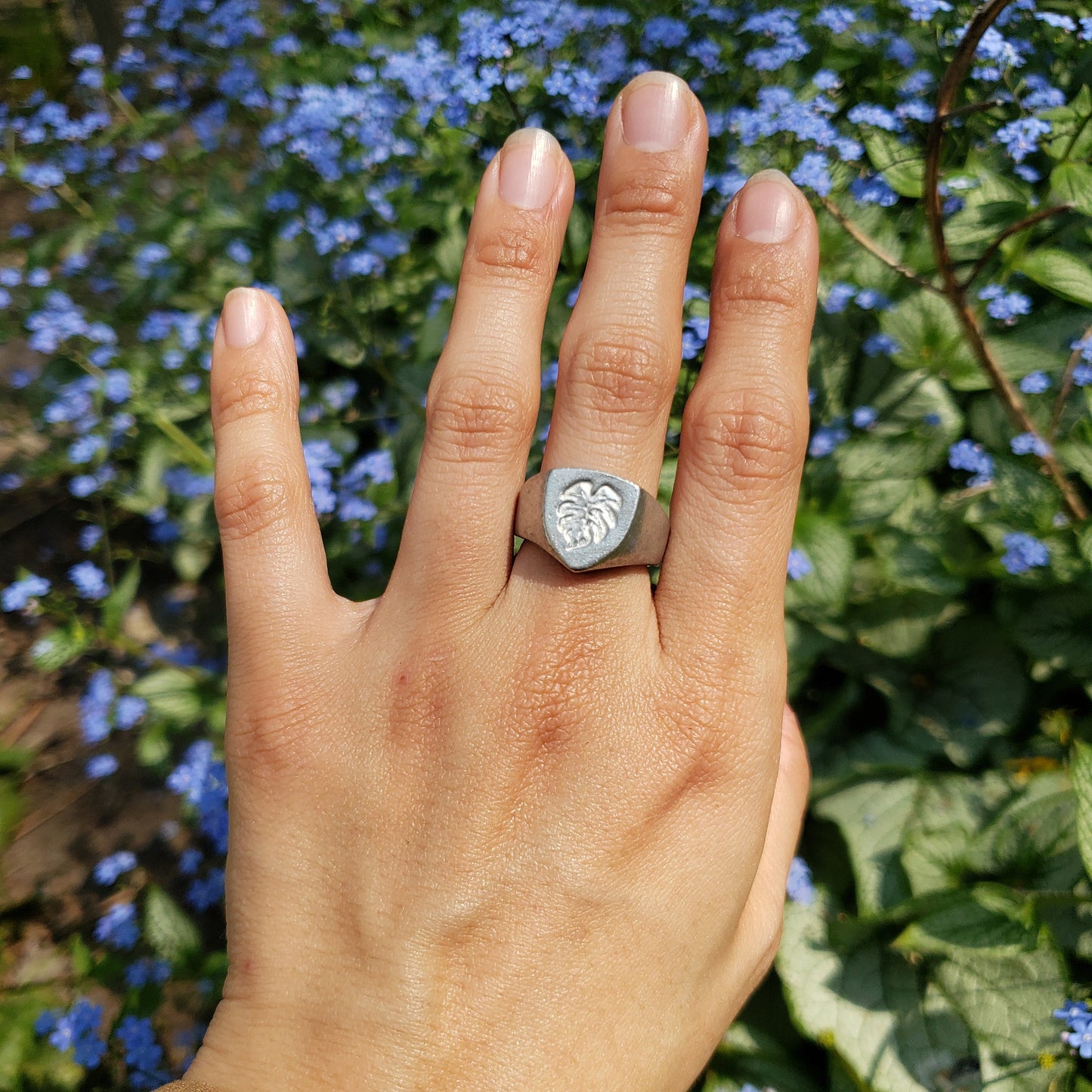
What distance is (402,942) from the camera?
174cm

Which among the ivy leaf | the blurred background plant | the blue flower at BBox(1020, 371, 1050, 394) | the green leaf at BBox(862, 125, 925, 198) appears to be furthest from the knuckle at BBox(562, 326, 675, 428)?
the ivy leaf

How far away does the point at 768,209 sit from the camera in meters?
1.87

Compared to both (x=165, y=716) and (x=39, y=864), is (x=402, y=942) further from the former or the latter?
Result: (x=39, y=864)

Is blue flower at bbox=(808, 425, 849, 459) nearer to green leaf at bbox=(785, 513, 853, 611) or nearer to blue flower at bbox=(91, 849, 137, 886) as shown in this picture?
green leaf at bbox=(785, 513, 853, 611)

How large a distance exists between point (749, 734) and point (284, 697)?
107cm

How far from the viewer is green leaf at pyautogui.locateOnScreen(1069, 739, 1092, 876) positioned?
2.05 m

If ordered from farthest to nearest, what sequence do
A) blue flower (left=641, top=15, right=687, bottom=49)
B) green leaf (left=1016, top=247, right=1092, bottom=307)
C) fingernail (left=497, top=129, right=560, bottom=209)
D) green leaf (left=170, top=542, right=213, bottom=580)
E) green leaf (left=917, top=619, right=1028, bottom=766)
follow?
green leaf (left=170, top=542, right=213, bottom=580) → green leaf (left=917, top=619, right=1028, bottom=766) → blue flower (left=641, top=15, right=687, bottom=49) → green leaf (left=1016, top=247, right=1092, bottom=307) → fingernail (left=497, top=129, right=560, bottom=209)

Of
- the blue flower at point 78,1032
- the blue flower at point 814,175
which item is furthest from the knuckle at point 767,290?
the blue flower at point 78,1032

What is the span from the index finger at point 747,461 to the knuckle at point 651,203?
0.12 m

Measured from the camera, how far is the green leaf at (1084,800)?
6.73ft

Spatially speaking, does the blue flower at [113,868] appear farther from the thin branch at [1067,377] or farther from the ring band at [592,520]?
the thin branch at [1067,377]

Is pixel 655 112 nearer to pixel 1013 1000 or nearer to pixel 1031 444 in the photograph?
pixel 1031 444

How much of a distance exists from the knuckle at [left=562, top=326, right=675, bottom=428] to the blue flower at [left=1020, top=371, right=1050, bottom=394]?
160cm

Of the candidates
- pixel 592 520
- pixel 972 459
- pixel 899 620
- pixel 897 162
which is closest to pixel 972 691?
pixel 899 620
